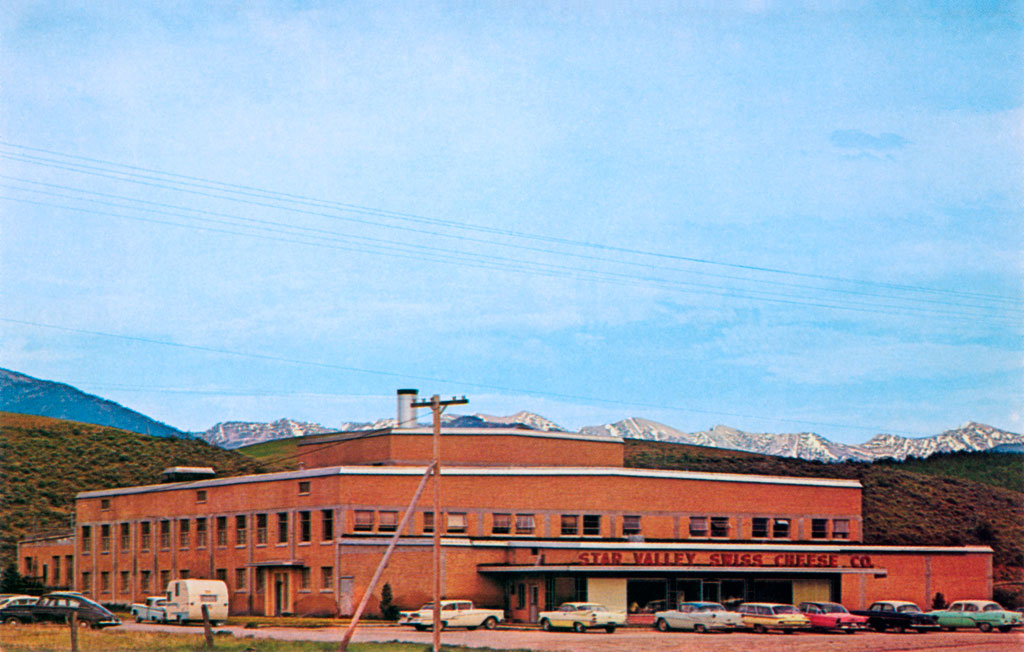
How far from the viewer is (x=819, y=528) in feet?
296

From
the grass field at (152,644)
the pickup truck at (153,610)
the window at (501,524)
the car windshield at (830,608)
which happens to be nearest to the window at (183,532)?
the pickup truck at (153,610)

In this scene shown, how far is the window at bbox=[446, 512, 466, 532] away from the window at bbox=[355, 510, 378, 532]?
481 cm

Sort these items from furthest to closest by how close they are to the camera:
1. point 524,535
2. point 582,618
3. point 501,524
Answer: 1. point 524,535
2. point 501,524
3. point 582,618

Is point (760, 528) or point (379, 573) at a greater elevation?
point (760, 528)

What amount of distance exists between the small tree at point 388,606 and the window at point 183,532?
20.7m

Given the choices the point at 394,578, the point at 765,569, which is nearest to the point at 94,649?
the point at 394,578

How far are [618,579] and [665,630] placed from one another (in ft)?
24.1

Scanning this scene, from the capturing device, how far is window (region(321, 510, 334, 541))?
81.1m

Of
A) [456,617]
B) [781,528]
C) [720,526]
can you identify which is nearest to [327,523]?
[456,617]

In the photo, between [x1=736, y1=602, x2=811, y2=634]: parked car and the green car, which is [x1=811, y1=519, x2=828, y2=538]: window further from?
[x1=736, y1=602, x2=811, y2=634]: parked car

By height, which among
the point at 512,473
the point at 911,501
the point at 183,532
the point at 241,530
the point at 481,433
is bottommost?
the point at 183,532

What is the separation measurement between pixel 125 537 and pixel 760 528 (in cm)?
4615

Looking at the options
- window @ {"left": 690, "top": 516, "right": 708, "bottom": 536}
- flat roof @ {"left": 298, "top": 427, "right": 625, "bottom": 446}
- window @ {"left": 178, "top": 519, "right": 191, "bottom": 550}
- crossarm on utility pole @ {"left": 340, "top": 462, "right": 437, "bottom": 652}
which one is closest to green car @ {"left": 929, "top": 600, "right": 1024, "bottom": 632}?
window @ {"left": 690, "top": 516, "right": 708, "bottom": 536}

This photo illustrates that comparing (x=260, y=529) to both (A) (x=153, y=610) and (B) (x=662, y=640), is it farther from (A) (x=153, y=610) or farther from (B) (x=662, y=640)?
(B) (x=662, y=640)
